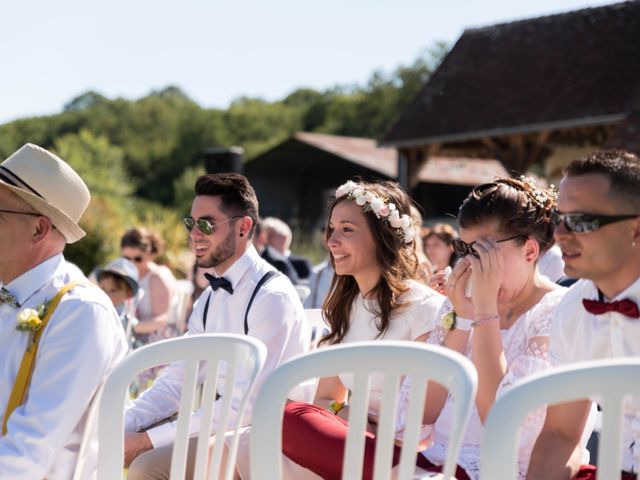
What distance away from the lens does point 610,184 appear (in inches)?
103

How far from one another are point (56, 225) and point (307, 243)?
23.9 metres

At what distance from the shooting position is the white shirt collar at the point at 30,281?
9.84ft

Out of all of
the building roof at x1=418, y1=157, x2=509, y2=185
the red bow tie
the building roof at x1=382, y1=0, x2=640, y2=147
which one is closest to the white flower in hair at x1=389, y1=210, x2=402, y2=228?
the red bow tie

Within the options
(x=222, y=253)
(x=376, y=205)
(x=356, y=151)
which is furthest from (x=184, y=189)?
(x=376, y=205)

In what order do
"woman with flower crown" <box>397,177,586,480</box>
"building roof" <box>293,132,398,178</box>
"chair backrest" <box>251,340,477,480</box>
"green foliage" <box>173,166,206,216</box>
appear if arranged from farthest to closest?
"green foliage" <box>173,166,206,216</box> → "building roof" <box>293,132,398,178</box> → "woman with flower crown" <box>397,177,586,480</box> → "chair backrest" <box>251,340,477,480</box>

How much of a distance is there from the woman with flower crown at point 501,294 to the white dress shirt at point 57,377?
117cm

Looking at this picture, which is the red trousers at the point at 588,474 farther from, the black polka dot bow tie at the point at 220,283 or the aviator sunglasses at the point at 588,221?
the black polka dot bow tie at the point at 220,283

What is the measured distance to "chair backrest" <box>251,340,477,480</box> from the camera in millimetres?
2111

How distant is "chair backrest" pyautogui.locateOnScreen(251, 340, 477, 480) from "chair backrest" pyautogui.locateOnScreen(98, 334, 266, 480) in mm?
275

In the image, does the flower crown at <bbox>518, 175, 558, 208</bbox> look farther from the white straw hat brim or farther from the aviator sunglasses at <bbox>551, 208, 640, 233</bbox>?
the white straw hat brim

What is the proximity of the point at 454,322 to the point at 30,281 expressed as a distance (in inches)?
62.3

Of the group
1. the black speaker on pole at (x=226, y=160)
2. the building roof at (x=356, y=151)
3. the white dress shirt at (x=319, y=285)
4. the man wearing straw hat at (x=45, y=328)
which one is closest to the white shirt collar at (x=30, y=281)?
the man wearing straw hat at (x=45, y=328)

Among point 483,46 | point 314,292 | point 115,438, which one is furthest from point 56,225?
point 483,46

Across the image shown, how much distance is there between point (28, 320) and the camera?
109 inches
